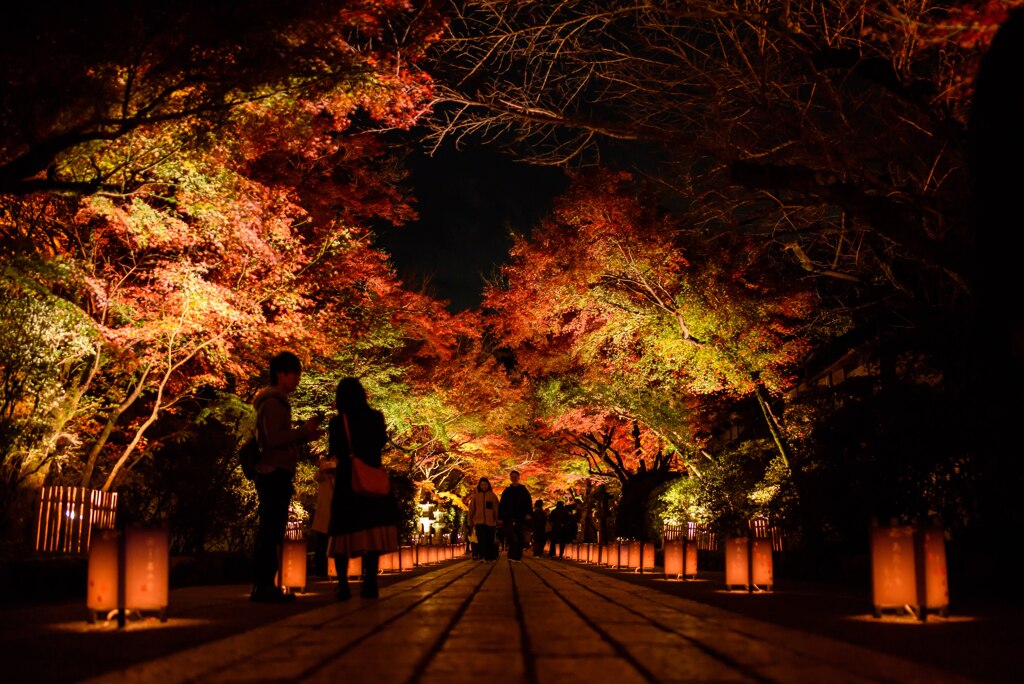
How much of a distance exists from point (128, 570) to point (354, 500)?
2.32 m

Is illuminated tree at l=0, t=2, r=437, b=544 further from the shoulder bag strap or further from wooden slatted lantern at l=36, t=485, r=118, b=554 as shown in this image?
the shoulder bag strap

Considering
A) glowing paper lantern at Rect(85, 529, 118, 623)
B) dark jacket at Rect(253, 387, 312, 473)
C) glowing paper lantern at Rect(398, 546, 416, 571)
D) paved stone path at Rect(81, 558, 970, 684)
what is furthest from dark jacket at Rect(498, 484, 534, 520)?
glowing paper lantern at Rect(85, 529, 118, 623)

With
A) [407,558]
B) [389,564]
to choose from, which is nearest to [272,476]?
[389,564]

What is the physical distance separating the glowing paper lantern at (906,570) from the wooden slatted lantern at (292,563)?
4359 mm

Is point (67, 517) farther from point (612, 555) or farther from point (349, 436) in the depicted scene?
point (612, 555)

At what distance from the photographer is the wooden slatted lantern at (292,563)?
295 inches

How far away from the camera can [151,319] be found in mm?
10883

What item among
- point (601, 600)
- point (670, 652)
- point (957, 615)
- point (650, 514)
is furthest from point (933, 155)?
point (650, 514)

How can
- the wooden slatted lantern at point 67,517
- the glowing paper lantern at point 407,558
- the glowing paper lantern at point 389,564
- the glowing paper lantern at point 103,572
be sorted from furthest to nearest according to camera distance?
the glowing paper lantern at point 407,558, the glowing paper lantern at point 389,564, the wooden slatted lantern at point 67,517, the glowing paper lantern at point 103,572

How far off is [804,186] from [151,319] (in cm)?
741

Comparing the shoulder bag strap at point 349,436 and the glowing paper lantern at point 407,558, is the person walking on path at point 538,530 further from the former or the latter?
the shoulder bag strap at point 349,436

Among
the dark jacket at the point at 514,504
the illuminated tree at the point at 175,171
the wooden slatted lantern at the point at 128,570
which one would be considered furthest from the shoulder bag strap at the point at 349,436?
the dark jacket at the point at 514,504

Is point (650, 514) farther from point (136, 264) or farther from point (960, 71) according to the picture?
point (960, 71)

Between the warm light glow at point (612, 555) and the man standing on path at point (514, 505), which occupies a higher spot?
the man standing on path at point (514, 505)
